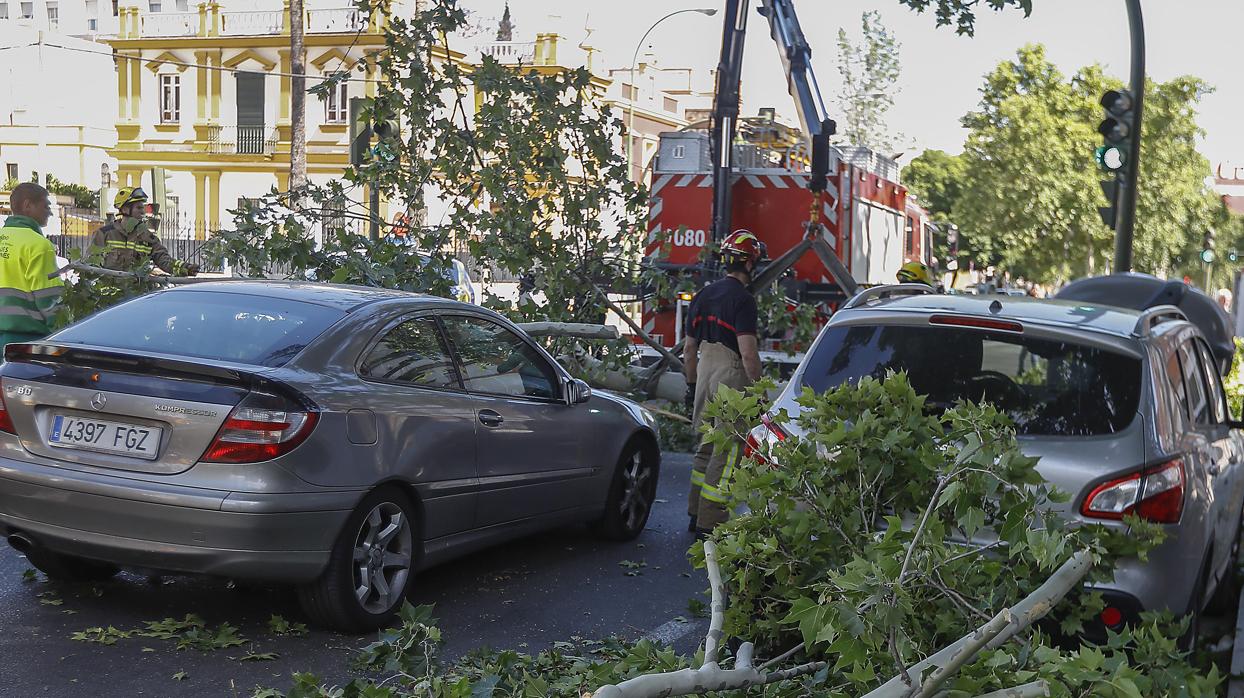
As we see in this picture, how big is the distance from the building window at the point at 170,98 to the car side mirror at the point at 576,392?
4834 centimetres

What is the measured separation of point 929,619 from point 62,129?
220 feet

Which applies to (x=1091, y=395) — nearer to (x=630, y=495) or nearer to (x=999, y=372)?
(x=999, y=372)

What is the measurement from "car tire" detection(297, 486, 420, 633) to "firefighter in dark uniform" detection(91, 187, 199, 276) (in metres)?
5.15

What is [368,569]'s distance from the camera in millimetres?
5895

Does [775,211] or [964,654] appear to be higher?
[775,211]

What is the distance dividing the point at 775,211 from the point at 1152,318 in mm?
11542

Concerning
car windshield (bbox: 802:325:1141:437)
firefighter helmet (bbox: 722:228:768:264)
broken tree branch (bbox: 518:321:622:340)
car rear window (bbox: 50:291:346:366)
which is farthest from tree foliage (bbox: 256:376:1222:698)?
broken tree branch (bbox: 518:321:622:340)

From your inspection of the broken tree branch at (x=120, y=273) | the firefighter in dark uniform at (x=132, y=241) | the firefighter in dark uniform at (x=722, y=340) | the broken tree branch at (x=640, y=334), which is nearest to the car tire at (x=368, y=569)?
the firefighter in dark uniform at (x=722, y=340)

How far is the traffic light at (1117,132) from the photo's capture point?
14547 millimetres

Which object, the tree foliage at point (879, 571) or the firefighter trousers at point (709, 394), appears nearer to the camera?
the tree foliage at point (879, 571)

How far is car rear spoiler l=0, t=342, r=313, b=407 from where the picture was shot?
5.50 metres

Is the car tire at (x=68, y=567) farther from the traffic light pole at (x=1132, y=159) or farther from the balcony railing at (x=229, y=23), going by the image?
the balcony railing at (x=229, y=23)

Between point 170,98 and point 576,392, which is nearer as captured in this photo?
point 576,392

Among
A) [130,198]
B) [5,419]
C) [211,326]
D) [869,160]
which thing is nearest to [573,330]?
[130,198]
